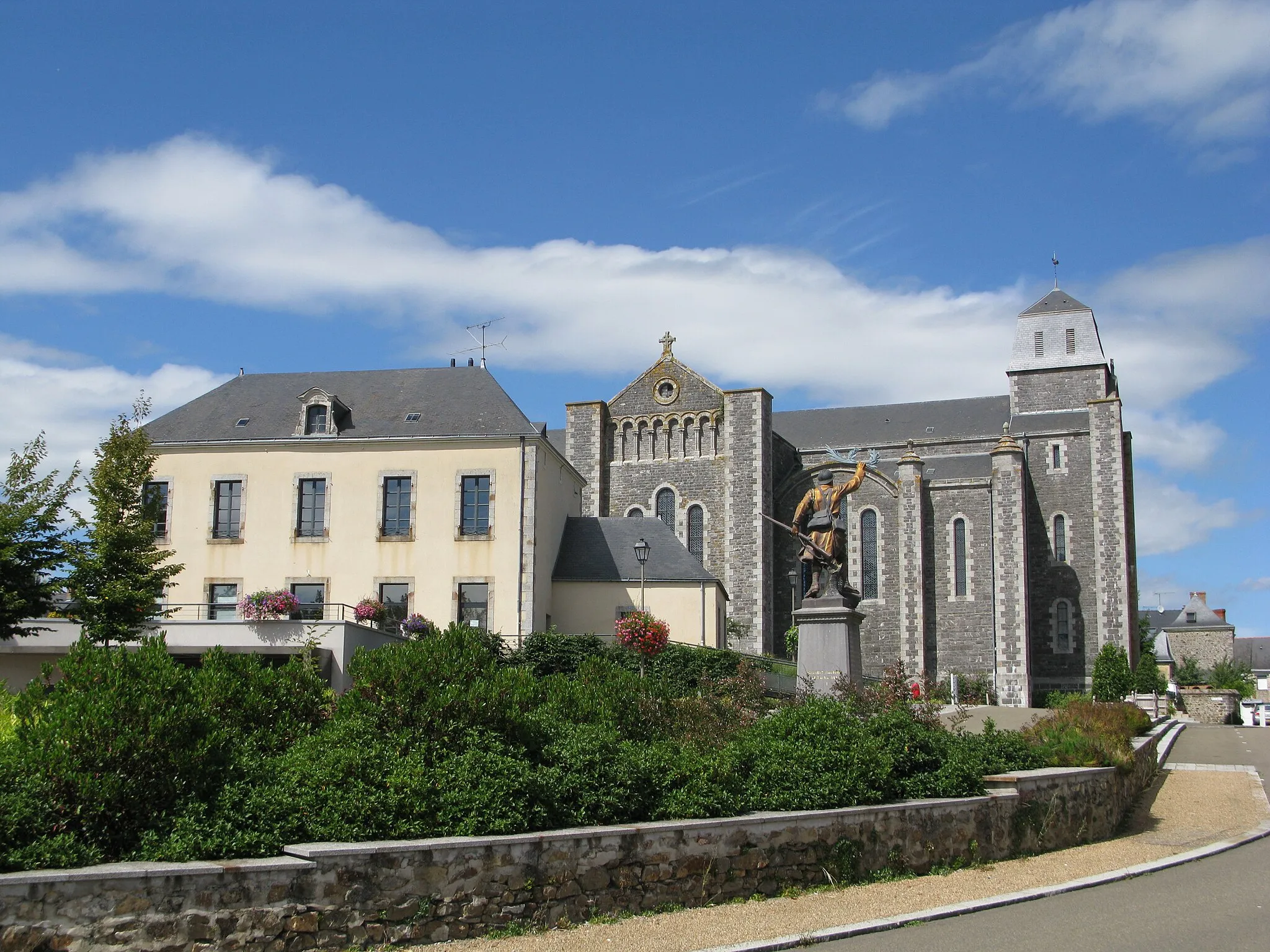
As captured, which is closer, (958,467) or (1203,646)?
(958,467)

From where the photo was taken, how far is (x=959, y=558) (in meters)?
45.2

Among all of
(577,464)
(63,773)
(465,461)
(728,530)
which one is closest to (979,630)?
(728,530)

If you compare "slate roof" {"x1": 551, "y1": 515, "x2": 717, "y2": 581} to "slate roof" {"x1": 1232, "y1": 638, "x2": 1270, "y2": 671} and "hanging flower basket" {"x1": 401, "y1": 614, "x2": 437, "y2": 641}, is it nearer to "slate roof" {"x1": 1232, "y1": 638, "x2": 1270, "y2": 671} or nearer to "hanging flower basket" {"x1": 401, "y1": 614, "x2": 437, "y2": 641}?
"hanging flower basket" {"x1": 401, "y1": 614, "x2": 437, "y2": 641}

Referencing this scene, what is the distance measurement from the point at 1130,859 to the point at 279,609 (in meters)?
16.7

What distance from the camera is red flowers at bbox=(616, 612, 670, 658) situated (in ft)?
74.4

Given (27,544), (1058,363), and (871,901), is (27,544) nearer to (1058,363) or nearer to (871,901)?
(871,901)

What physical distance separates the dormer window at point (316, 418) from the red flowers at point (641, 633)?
9.95 m

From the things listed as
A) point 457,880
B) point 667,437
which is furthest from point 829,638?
point 667,437

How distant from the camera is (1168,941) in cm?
748

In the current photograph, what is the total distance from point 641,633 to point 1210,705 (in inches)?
1556

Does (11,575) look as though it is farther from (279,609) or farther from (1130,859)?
(1130,859)

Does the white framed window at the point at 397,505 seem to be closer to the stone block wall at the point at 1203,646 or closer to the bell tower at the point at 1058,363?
the bell tower at the point at 1058,363

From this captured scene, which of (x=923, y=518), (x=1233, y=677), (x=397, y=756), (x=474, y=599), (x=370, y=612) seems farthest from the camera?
(x=1233, y=677)

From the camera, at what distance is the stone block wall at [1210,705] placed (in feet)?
169
